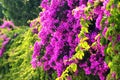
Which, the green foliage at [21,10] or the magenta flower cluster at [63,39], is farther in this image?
the green foliage at [21,10]

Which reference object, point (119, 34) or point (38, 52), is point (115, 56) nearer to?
point (119, 34)

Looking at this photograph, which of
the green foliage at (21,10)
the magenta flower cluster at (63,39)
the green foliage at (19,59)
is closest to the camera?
the magenta flower cluster at (63,39)

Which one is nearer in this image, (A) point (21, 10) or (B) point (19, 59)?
(B) point (19, 59)

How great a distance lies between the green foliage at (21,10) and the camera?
34.8 feet

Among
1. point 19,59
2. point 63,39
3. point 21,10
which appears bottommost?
point 63,39

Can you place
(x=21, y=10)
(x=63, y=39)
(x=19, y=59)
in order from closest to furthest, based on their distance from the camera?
(x=63, y=39) → (x=19, y=59) → (x=21, y=10)

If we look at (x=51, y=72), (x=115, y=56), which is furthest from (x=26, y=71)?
(x=115, y=56)

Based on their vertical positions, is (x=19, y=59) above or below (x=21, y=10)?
below

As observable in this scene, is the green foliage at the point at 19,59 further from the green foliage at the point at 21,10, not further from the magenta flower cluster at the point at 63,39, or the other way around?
the green foliage at the point at 21,10

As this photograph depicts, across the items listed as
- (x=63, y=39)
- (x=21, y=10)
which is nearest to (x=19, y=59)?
(x=63, y=39)

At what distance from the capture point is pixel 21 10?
1088 centimetres

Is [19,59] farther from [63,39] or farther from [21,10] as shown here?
[21,10]


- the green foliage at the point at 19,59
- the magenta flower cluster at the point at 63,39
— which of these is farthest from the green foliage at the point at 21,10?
the magenta flower cluster at the point at 63,39

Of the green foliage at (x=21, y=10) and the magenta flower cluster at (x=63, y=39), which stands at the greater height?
the green foliage at (x=21, y=10)
